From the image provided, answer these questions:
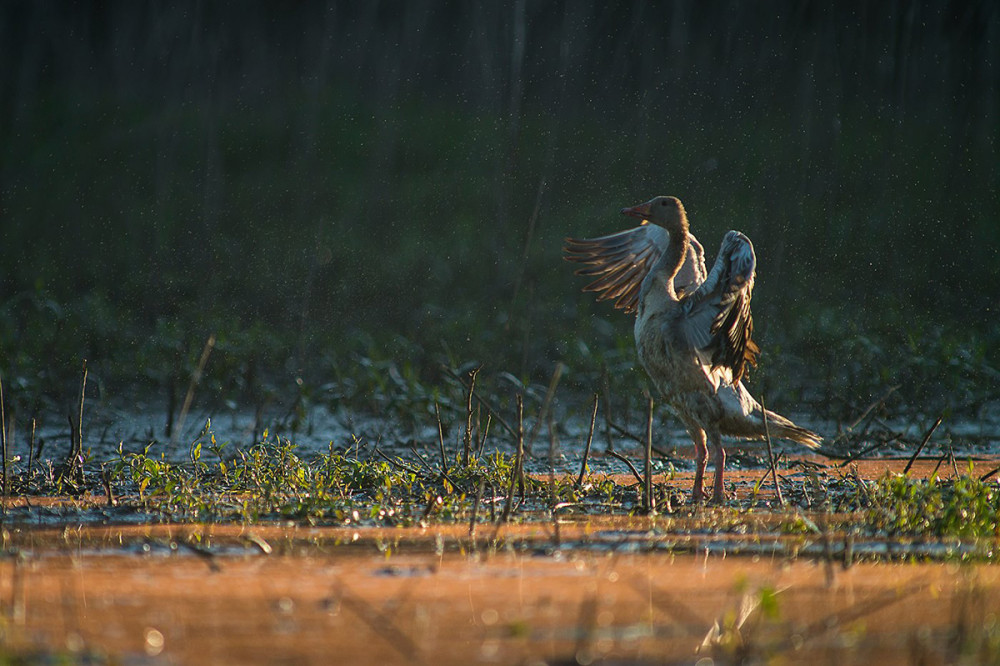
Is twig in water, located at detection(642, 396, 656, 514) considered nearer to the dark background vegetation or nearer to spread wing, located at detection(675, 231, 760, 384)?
Result: spread wing, located at detection(675, 231, 760, 384)

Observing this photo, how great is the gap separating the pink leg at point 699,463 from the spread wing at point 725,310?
0.31 metres

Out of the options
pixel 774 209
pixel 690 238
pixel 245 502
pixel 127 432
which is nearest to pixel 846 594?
pixel 245 502

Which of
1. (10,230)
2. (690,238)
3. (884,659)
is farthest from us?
(10,230)

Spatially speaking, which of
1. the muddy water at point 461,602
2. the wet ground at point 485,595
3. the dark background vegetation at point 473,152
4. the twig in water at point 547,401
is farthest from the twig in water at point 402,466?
the dark background vegetation at point 473,152

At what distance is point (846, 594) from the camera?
144 inches

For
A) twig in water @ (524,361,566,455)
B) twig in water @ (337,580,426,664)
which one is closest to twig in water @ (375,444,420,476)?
twig in water @ (524,361,566,455)

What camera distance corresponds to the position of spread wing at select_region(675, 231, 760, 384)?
6176 millimetres

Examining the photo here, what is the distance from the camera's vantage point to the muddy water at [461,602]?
10.00 ft

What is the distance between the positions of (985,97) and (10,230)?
12.1m

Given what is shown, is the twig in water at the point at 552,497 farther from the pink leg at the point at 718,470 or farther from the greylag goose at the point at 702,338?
the greylag goose at the point at 702,338

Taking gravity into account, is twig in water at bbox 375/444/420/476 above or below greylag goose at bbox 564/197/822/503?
below

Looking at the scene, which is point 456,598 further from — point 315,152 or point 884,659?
point 315,152

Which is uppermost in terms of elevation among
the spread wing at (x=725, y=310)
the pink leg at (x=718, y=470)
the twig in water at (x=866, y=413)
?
the spread wing at (x=725, y=310)

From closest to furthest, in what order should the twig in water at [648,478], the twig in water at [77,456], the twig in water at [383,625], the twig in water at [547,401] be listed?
the twig in water at [383,625], the twig in water at [547,401], the twig in water at [648,478], the twig in water at [77,456]
